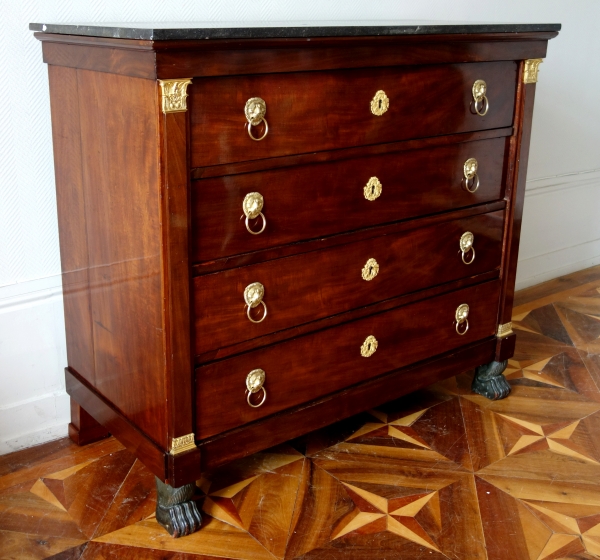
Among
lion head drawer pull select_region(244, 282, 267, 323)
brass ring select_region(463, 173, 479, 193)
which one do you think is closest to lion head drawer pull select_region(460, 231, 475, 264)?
brass ring select_region(463, 173, 479, 193)

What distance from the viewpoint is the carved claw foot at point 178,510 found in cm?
168

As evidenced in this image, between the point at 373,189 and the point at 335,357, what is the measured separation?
397mm

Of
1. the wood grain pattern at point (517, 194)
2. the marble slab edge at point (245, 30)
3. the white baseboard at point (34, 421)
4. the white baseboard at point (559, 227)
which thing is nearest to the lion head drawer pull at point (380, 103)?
the marble slab edge at point (245, 30)

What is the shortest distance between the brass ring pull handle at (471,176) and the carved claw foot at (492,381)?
0.57 meters

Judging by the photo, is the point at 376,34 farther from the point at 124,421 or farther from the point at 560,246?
the point at 560,246

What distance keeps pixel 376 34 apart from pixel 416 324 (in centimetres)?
74

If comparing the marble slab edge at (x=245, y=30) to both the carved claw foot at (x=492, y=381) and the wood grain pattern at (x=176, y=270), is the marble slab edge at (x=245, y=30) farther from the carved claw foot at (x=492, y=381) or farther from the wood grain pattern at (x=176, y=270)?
the carved claw foot at (x=492, y=381)

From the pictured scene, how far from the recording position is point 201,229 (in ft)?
4.93

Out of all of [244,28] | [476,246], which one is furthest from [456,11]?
[244,28]

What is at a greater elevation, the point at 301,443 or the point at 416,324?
the point at 416,324

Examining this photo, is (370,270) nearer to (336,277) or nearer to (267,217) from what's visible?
(336,277)

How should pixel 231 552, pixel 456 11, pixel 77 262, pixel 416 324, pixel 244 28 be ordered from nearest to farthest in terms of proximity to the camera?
pixel 244 28 < pixel 231 552 < pixel 77 262 < pixel 416 324 < pixel 456 11

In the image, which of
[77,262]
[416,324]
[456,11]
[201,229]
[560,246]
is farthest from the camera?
[560,246]

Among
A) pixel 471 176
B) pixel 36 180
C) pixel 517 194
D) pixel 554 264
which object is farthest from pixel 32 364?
pixel 554 264
